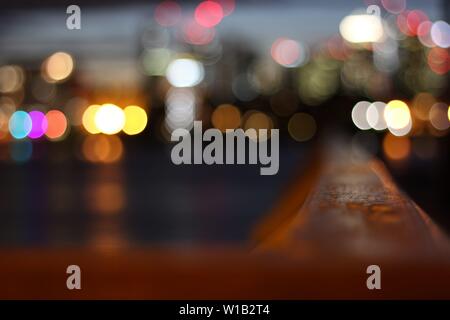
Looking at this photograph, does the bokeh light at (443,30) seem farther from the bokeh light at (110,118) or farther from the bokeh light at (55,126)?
the bokeh light at (55,126)

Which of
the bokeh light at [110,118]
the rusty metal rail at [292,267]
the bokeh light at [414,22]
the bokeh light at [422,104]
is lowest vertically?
the rusty metal rail at [292,267]

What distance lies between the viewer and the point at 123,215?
16.3 m

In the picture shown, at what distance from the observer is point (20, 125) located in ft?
205

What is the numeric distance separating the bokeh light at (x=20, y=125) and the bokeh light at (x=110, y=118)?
4358 millimetres

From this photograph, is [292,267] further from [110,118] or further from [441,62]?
[110,118]

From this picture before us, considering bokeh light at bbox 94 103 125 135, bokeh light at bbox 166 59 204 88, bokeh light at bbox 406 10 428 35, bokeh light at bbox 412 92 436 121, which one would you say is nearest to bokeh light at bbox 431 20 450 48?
bokeh light at bbox 406 10 428 35

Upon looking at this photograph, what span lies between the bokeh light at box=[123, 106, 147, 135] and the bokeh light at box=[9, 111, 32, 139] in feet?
17.4

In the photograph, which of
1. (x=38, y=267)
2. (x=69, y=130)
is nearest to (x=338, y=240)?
(x=38, y=267)

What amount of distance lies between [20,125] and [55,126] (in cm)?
470

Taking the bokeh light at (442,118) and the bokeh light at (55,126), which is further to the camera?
the bokeh light at (55,126)

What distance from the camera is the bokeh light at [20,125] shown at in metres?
61.1

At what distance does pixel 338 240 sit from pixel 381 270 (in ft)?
0.64

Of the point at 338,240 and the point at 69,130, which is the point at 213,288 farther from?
the point at 69,130

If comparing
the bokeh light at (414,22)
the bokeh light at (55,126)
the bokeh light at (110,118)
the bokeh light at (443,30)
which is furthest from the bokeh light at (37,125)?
the bokeh light at (443,30)
